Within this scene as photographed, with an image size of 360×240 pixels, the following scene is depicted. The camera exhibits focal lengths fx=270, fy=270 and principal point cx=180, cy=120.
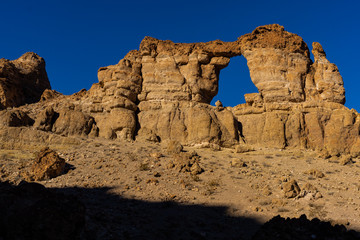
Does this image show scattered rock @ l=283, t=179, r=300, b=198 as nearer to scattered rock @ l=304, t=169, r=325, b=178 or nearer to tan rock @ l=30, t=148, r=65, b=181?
scattered rock @ l=304, t=169, r=325, b=178

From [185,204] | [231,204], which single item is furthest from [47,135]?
[231,204]

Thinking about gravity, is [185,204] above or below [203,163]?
below

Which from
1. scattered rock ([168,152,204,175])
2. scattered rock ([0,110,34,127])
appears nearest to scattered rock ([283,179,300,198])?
scattered rock ([168,152,204,175])

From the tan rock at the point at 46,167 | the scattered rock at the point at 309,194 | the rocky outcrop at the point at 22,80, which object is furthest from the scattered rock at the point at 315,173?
the rocky outcrop at the point at 22,80

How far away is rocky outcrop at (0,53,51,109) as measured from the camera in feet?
97.4

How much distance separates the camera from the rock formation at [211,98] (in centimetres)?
2242

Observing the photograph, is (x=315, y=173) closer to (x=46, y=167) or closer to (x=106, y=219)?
(x=106, y=219)

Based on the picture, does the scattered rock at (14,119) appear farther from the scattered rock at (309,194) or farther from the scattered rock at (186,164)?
the scattered rock at (309,194)

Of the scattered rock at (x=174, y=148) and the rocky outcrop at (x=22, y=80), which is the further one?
the rocky outcrop at (x=22, y=80)

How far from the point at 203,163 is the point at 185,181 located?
3.27 m

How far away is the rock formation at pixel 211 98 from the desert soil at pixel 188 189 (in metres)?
3.11

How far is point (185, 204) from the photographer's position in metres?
11.1

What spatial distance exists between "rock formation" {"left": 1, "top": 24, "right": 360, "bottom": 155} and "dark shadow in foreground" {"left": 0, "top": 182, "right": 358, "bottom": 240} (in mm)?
11552

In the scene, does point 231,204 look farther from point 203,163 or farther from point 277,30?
point 277,30
